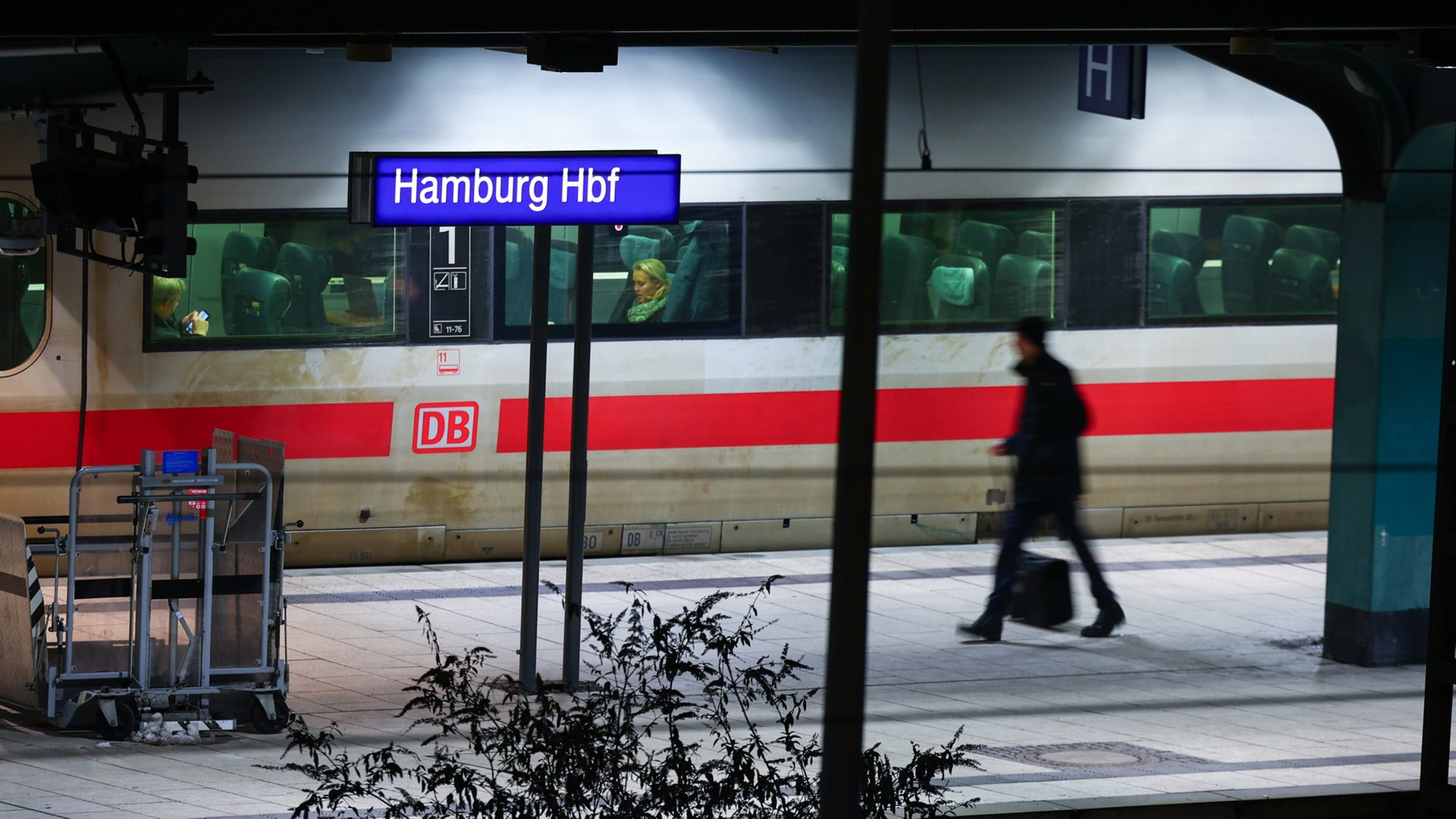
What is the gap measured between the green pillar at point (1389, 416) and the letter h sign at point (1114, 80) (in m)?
1.74

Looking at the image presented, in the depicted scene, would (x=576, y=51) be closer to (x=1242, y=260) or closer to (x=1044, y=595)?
(x=1044, y=595)

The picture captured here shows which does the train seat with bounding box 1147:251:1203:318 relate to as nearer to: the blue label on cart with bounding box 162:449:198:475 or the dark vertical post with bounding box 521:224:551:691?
the dark vertical post with bounding box 521:224:551:691

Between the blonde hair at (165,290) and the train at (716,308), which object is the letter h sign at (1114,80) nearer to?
the train at (716,308)

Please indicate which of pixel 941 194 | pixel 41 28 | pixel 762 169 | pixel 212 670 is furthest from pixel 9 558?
pixel 941 194

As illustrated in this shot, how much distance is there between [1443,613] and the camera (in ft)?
23.8

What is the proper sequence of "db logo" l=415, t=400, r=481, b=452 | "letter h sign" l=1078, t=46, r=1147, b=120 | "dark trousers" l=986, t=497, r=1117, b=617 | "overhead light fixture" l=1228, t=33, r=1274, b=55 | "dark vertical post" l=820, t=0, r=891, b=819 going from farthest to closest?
1. "db logo" l=415, t=400, r=481, b=452
2. "letter h sign" l=1078, t=46, r=1147, b=120
3. "dark trousers" l=986, t=497, r=1117, b=617
4. "overhead light fixture" l=1228, t=33, r=1274, b=55
5. "dark vertical post" l=820, t=0, r=891, b=819

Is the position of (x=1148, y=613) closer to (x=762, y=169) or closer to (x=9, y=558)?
(x=762, y=169)

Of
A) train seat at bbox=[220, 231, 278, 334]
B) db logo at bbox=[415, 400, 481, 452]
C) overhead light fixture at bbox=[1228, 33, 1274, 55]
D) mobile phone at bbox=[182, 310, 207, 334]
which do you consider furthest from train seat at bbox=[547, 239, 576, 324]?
overhead light fixture at bbox=[1228, 33, 1274, 55]

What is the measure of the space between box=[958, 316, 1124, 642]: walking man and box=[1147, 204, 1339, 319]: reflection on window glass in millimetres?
2271

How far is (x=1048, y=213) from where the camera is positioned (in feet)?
42.4

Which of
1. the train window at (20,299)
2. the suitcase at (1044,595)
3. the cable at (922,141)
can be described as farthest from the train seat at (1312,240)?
the train window at (20,299)

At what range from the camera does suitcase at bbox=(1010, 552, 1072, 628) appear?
37.8ft

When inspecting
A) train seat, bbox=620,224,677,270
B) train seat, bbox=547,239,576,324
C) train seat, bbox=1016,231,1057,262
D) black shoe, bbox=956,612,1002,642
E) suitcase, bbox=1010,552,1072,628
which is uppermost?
train seat, bbox=1016,231,1057,262

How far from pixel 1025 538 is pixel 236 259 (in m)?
5.09
